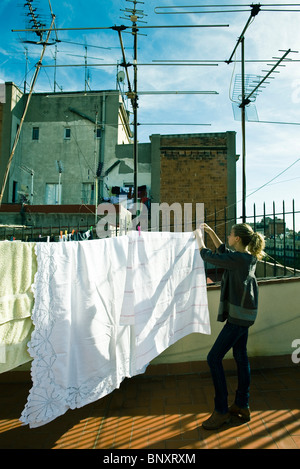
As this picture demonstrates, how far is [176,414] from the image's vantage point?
8.79ft

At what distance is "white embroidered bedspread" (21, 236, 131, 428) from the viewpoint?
2258 mm

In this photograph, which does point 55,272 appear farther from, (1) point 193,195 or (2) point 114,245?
(1) point 193,195

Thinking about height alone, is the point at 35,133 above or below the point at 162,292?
above

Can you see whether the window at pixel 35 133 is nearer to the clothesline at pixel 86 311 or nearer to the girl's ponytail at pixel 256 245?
the clothesline at pixel 86 311

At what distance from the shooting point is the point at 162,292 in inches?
110

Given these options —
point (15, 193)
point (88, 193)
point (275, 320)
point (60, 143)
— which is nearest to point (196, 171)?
point (88, 193)

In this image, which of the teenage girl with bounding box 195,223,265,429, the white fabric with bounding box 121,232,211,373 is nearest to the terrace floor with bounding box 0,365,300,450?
the teenage girl with bounding box 195,223,265,429

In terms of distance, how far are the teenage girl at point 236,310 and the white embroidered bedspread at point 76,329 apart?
0.81 m

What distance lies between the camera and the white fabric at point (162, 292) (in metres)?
2.55

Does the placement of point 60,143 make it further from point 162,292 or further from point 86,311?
point 86,311

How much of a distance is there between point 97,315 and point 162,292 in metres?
0.67

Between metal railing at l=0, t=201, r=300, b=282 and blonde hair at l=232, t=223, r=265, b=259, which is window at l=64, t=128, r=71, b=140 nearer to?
metal railing at l=0, t=201, r=300, b=282
